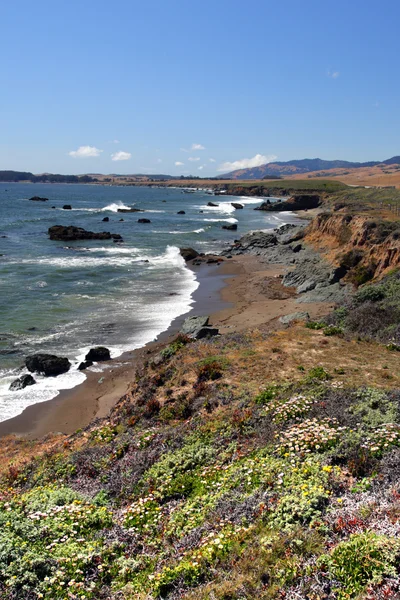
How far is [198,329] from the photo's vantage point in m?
22.5

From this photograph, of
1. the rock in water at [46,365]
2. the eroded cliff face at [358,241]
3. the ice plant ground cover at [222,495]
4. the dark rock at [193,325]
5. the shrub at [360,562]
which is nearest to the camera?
the shrub at [360,562]

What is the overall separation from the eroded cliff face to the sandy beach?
4989 millimetres

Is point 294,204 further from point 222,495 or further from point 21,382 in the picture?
point 222,495

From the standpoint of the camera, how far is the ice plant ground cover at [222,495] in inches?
232

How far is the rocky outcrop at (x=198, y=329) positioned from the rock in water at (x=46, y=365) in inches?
246

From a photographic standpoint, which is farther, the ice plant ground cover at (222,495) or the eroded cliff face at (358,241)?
the eroded cliff face at (358,241)

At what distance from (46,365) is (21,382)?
137cm

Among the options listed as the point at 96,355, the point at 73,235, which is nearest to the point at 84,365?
the point at 96,355

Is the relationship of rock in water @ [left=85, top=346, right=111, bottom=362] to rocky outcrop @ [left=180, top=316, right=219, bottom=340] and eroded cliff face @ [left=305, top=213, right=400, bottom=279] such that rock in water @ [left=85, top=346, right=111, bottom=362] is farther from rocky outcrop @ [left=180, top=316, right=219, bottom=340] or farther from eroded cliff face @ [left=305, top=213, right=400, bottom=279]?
eroded cliff face @ [left=305, top=213, right=400, bottom=279]

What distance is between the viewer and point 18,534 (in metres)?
7.41

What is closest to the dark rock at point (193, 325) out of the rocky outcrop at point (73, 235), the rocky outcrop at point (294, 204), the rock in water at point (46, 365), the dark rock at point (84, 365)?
the dark rock at point (84, 365)

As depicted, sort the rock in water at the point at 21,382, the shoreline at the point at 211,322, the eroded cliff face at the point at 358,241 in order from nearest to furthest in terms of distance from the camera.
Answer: the shoreline at the point at 211,322 → the rock in water at the point at 21,382 → the eroded cliff face at the point at 358,241

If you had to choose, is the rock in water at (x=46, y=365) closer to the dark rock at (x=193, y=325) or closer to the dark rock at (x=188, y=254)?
the dark rock at (x=193, y=325)

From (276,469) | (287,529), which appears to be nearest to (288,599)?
(287,529)
